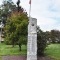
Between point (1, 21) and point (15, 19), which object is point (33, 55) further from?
point (1, 21)

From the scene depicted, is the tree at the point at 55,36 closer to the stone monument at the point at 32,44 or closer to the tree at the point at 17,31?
the tree at the point at 17,31

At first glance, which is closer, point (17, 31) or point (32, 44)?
point (32, 44)

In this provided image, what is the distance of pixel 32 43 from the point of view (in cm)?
1511

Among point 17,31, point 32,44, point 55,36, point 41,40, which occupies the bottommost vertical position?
point 32,44

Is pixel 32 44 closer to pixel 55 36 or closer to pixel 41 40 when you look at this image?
pixel 41 40

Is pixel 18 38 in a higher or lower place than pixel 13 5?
lower

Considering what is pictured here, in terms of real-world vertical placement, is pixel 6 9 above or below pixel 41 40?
above

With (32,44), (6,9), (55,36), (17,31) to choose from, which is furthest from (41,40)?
(6,9)

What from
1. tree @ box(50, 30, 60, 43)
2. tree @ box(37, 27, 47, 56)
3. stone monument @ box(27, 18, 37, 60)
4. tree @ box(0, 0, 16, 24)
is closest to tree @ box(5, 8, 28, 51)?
tree @ box(37, 27, 47, 56)

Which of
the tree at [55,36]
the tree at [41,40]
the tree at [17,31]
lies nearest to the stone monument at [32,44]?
the tree at [41,40]

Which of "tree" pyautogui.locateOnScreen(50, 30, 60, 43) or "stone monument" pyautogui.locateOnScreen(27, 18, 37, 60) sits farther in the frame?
"tree" pyautogui.locateOnScreen(50, 30, 60, 43)

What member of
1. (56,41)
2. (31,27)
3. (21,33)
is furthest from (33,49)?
(56,41)

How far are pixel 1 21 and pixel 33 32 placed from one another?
34.8 meters

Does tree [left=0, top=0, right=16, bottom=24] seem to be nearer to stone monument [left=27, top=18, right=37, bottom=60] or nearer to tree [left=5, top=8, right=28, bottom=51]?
tree [left=5, top=8, right=28, bottom=51]
